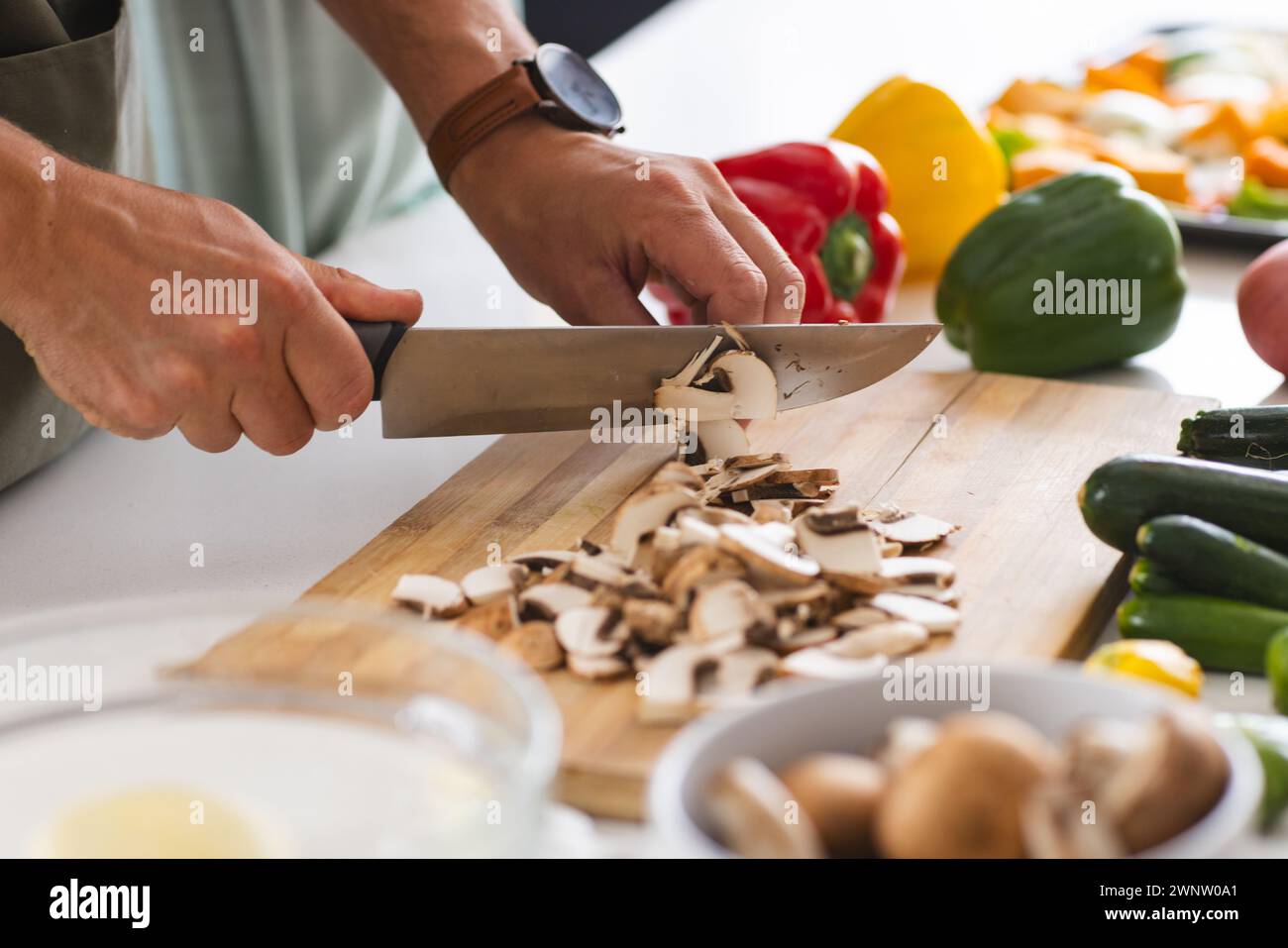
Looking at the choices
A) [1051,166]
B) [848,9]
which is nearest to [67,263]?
[1051,166]

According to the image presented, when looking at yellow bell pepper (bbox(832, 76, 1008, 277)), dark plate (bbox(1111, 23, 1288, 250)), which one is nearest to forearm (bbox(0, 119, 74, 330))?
yellow bell pepper (bbox(832, 76, 1008, 277))

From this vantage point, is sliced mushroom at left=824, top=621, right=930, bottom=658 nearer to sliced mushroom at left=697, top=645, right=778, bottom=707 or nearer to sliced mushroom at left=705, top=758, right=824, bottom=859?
sliced mushroom at left=697, top=645, right=778, bottom=707

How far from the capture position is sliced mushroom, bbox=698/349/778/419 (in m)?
1.52

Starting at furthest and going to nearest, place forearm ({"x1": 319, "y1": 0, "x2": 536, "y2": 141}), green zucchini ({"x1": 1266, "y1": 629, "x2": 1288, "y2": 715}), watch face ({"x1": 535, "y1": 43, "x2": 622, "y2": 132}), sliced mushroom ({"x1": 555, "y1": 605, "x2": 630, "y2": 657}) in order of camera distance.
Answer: forearm ({"x1": 319, "y1": 0, "x2": 536, "y2": 141}) < watch face ({"x1": 535, "y1": 43, "x2": 622, "y2": 132}) < sliced mushroom ({"x1": 555, "y1": 605, "x2": 630, "y2": 657}) < green zucchini ({"x1": 1266, "y1": 629, "x2": 1288, "y2": 715})

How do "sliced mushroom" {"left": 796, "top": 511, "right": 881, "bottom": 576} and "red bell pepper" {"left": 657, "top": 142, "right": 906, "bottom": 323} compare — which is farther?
"red bell pepper" {"left": 657, "top": 142, "right": 906, "bottom": 323}

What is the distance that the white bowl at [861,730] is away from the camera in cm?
72

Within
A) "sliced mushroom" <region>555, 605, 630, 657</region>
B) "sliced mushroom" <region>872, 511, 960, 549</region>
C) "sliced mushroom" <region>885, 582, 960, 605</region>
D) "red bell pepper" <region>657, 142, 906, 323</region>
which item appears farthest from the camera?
"red bell pepper" <region>657, 142, 906, 323</region>

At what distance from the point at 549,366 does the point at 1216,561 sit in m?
0.68

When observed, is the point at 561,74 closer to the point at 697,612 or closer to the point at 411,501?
the point at 411,501

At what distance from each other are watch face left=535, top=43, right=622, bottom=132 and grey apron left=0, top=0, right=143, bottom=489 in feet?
1.66

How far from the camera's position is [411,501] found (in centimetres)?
161

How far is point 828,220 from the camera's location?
2168 mm

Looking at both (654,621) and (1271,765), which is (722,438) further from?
(1271,765)

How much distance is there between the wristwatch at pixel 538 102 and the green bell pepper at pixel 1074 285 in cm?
56
